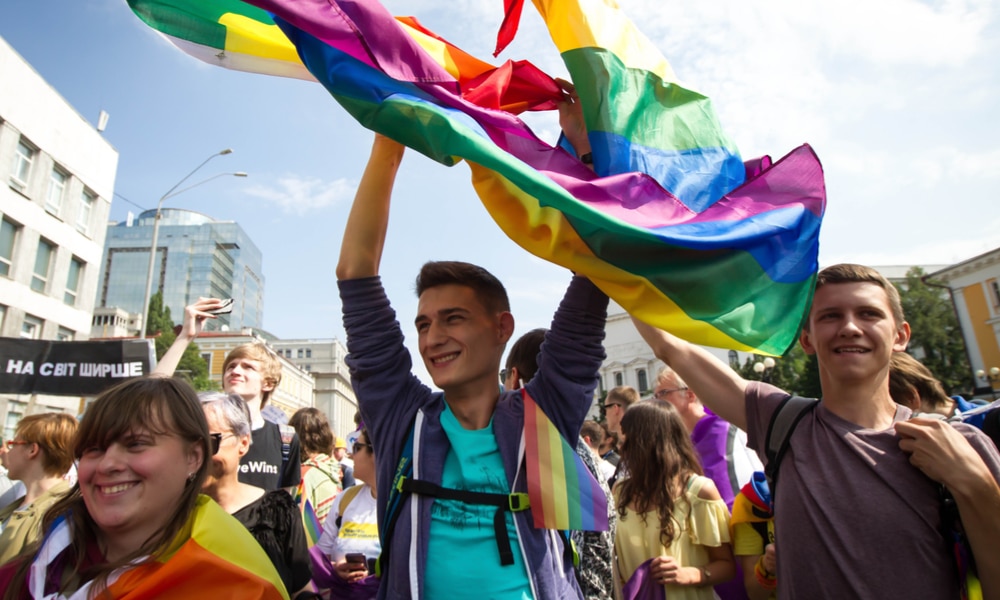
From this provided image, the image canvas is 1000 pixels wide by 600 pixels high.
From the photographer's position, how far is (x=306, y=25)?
1.89 meters

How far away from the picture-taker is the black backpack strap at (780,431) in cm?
223

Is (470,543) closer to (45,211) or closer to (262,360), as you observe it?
(262,360)

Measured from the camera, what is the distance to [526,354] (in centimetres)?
357

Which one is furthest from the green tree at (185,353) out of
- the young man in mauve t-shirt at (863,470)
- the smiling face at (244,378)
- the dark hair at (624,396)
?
the young man in mauve t-shirt at (863,470)

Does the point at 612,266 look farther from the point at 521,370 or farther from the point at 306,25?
the point at 521,370

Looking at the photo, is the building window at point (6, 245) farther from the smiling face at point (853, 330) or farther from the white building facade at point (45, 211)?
the smiling face at point (853, 330)

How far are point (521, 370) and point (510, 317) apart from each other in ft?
4.01

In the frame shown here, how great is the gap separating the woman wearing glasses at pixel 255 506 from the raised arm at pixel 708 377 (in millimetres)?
1884

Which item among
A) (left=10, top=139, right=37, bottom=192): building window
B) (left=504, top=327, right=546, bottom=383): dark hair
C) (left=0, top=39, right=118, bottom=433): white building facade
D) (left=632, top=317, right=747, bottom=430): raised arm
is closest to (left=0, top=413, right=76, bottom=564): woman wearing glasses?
(left=504, top=327, right=546, bottom=383): dark hair

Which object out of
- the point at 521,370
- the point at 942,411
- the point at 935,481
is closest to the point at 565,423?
the point at 935,481

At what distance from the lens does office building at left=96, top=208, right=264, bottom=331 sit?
9900 centimetres

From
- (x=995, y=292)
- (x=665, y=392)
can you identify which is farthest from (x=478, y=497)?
(x=995, y=292)

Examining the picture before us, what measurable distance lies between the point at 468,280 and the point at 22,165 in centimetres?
2512

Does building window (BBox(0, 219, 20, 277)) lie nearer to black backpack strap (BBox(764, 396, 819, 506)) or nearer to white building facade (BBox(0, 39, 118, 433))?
white building facade (BBox(0, 39, 118, 433))
